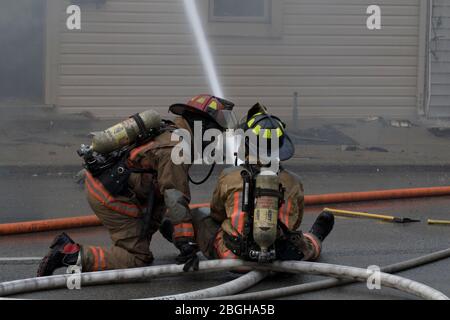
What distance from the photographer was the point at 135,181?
580cm

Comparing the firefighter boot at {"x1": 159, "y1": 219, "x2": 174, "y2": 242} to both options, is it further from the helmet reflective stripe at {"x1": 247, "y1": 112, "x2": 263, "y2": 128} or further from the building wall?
the building wall

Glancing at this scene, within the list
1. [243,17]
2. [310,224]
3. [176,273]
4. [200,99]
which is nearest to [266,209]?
[176,273]

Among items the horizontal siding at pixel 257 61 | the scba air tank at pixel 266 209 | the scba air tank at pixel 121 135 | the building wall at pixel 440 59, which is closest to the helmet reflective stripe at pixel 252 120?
the scba air tank at pixel 266 209

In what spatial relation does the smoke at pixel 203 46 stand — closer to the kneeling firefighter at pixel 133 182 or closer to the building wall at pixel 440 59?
the building wall at pixel 440 59

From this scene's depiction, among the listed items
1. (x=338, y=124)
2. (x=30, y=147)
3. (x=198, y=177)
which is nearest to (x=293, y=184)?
(x=198, y=177)

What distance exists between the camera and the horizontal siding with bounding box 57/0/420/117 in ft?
45.2

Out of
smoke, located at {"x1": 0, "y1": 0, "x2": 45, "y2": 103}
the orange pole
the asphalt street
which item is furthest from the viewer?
smoke, located at {"x1": 0, "y1": 0, "x2": 45, "y2": 103}

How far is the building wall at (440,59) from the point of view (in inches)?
568

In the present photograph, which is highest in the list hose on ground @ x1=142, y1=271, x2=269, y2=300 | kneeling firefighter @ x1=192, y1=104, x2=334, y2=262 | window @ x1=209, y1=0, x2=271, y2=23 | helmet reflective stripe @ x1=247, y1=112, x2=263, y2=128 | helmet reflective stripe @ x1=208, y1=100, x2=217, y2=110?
window @ x1=209, y1=0, x2=271, y2=23

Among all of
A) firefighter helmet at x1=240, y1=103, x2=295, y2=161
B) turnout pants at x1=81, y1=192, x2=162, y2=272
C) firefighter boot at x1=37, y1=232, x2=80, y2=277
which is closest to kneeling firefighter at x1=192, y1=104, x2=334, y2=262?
firefighter helmet at x1=240, y1=103, x2=295, y2=161

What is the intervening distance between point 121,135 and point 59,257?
0.81 metres

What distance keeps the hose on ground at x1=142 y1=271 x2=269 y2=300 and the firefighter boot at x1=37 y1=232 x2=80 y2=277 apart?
32.7 inches

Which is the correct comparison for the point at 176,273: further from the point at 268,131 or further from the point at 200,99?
the point at 200,99

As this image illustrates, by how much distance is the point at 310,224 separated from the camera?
751 cm
